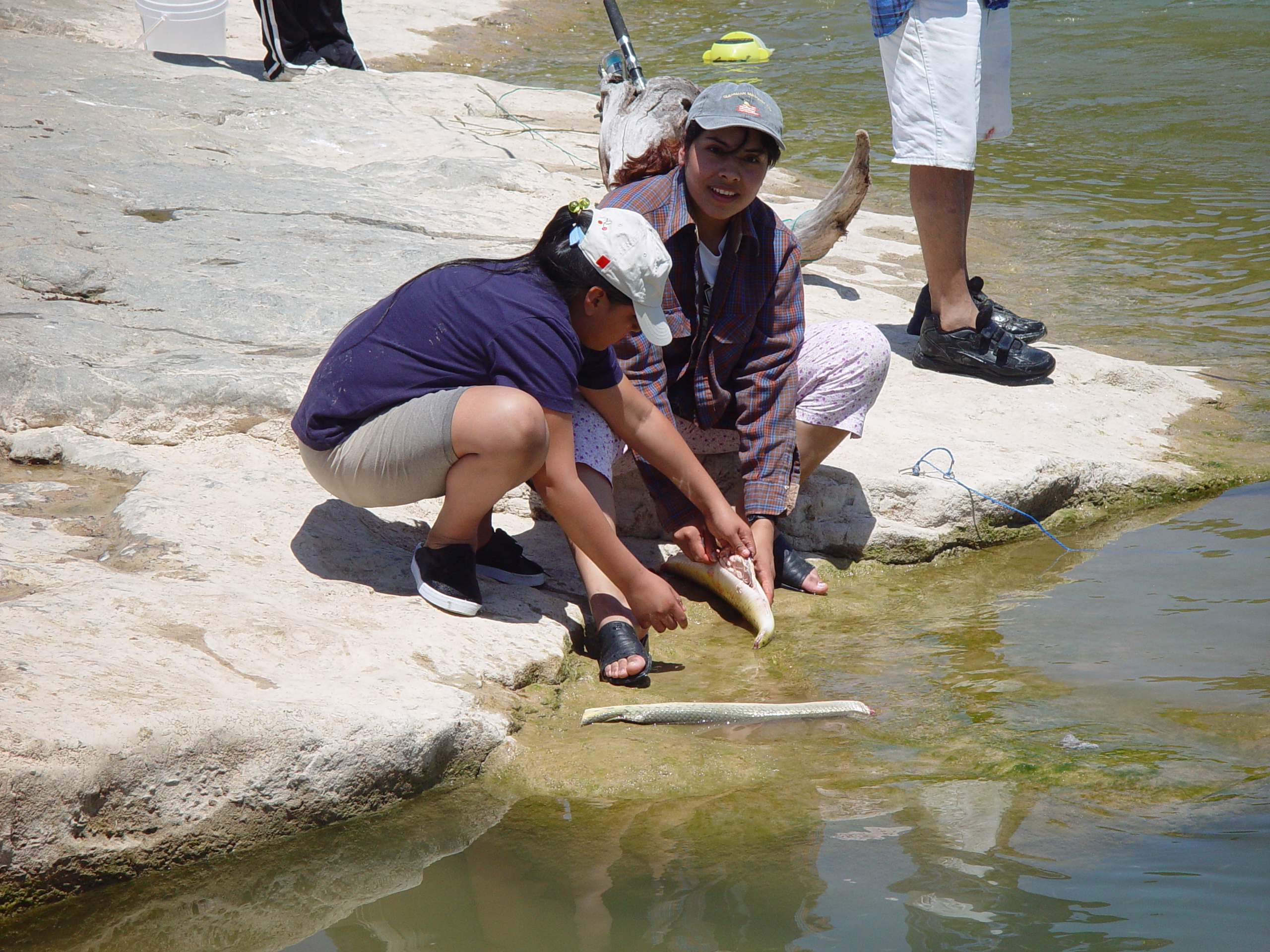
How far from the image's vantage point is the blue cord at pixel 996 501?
2.72 m

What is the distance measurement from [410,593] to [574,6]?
13453 mm

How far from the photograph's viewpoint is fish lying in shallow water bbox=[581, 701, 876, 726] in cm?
204

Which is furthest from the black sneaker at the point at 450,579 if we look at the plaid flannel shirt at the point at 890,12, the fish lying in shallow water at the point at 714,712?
the plaid flannel shirt at the point at 890,12

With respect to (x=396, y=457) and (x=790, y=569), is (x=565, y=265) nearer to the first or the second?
(x=396, y=457)

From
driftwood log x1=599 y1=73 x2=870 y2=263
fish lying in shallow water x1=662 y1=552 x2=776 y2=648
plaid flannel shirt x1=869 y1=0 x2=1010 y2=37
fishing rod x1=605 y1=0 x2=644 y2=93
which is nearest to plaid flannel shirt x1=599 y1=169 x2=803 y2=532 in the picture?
fish lying in shallow water x1=662 y1=552 x2=776 y2=648

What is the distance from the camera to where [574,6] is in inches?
558

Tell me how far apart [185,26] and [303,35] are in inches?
30.1

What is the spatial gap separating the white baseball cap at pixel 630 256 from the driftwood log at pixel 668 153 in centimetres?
222

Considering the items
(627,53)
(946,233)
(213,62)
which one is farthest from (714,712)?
(213,62)

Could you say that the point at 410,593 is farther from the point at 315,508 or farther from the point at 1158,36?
the point at 1158,36

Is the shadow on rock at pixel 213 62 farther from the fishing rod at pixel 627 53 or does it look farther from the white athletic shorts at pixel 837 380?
the white athletic shorts at pixel 837 380

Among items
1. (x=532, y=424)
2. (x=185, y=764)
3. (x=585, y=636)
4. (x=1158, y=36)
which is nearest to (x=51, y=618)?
(x=185, y=764)

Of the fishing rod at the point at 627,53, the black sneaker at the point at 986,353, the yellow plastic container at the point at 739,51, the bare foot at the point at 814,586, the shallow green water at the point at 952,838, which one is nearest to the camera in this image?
the shallow green water at the point at 952,838

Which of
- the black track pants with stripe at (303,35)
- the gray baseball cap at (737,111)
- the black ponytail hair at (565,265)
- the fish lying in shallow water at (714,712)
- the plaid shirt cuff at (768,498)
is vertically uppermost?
the black track pants with stripe at (303,35)
